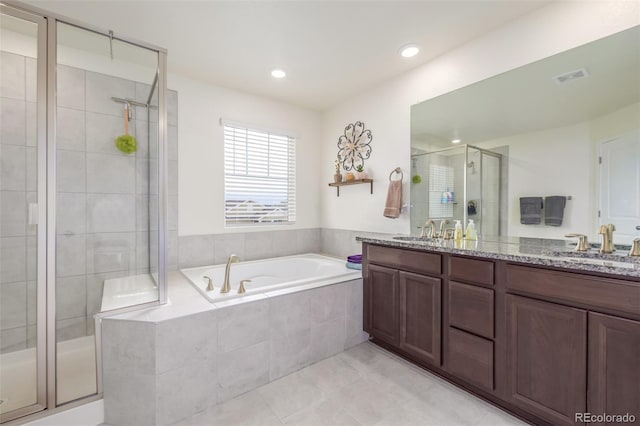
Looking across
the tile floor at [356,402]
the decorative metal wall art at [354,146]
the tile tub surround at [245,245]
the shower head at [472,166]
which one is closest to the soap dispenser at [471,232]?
the shower head at [472,166]

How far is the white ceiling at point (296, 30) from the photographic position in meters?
1.80

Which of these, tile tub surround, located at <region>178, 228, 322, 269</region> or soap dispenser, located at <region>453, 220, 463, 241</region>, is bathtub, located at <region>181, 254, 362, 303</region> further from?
soap dispenser, located at <region>453, 220, 463, 241</region>

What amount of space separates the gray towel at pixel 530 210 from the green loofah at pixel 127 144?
10.1 ft

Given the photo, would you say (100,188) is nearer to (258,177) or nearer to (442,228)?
(258,177)

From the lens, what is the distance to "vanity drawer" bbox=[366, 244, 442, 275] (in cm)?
187

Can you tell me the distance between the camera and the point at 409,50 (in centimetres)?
226

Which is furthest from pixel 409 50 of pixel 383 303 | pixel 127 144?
Answer: pixel 127 144

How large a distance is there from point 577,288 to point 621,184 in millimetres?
728

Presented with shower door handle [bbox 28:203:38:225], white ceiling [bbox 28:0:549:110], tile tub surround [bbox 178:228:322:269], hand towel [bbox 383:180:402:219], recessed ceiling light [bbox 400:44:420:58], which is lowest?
tile tub surround [bbox 178:228:322:269]

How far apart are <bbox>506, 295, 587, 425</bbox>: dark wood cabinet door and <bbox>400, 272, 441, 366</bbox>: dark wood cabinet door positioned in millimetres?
429

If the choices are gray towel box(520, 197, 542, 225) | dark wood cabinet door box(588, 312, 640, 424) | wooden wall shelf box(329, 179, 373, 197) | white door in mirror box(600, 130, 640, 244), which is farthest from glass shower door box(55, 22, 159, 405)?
white door in mirror box(600, 130, 640, 244)

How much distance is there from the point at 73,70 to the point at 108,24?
17.4 inches

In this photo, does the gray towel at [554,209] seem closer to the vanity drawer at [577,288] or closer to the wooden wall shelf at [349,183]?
the vanity drawer at [577,288]

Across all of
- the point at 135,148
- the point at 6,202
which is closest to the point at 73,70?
the point at 135,148
